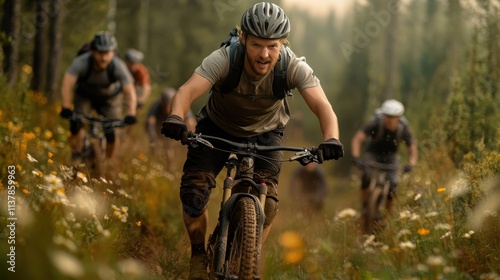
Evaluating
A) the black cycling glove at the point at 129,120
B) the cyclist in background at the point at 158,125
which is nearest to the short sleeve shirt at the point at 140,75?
the cyclist in background at the point at 158,125

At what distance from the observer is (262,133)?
237 inches

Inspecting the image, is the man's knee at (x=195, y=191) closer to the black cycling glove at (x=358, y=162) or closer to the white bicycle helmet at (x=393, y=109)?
the white bicycle helmet at (x=393, y=109)

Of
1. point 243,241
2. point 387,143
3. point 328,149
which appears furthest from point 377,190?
point 243,241

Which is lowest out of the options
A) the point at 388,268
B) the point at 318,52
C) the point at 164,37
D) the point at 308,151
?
the point at 388,268

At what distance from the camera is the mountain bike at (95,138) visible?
945 centimetres

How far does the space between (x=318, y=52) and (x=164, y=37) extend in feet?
215

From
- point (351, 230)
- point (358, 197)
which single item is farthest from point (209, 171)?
point (358, 197)

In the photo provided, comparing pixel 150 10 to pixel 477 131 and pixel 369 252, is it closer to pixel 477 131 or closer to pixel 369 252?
pixel 477 131

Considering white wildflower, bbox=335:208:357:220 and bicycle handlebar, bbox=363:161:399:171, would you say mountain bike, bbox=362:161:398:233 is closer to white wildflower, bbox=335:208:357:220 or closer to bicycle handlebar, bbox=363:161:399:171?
bicycle handlebar, bbox=363:161:399:171

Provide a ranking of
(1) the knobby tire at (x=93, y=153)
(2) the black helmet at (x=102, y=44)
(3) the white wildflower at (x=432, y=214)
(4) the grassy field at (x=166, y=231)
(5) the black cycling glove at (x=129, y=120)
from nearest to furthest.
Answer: (4) the grassy field at (x=166, y=231) → (3) the white wildflower at (x=432, y=214) → (2) the black helmet at (x=102, y=44) → (5) the black cycling glove at (x=129, y=120) → (1) the knobby tire at (x=93, y=153)

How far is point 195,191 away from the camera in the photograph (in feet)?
18.3

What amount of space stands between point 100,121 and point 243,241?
17.4 ft

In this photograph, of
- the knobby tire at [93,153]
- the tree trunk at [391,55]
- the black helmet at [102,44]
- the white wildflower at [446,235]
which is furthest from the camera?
the tree trunk at [391,55]

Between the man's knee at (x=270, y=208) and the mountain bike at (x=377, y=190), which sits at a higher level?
the mountain bike at (x=377, y=190)
